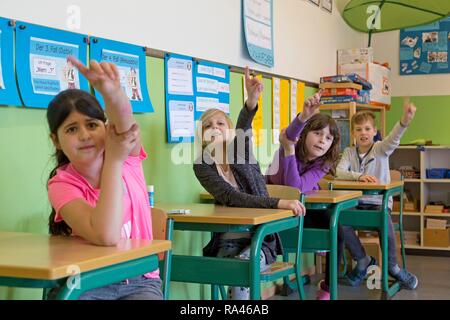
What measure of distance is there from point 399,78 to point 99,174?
205 inches

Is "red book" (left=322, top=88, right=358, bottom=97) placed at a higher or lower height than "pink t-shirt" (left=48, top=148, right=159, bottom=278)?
higher

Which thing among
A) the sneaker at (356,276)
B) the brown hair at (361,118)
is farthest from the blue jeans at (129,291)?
the brown hair at (361,118)

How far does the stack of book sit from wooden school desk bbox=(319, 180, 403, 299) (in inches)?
42.1

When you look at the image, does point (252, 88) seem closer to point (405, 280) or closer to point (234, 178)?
point (234, 178)

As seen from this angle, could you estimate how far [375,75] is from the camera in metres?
5.90

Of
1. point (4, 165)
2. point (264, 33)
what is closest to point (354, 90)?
point (264, 33)

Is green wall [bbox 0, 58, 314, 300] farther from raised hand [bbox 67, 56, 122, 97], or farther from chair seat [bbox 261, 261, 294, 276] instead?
raised hand [bbox 67, 56, 122, 97]

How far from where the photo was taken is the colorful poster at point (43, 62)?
2.33 meters

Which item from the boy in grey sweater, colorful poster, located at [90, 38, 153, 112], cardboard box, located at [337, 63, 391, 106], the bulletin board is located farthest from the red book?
the bulletin board

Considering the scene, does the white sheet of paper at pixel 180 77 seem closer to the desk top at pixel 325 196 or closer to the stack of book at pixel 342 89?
the desk top at pixel 325 196

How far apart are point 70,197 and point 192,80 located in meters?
1.76

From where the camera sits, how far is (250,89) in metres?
3.13

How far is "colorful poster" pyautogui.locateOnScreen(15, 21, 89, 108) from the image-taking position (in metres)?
2.33

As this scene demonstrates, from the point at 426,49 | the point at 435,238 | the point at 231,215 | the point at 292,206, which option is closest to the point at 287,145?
the point at 292,206
